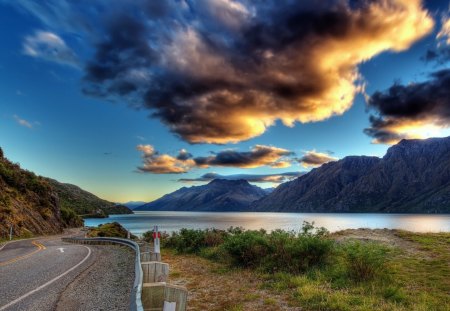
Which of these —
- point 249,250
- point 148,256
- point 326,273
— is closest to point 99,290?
point 148,256

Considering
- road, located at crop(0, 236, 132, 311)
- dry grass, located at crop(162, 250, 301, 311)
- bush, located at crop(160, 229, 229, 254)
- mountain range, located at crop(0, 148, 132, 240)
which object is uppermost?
mountain range, located at crop(0, 148, 132, 240)

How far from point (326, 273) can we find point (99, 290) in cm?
789

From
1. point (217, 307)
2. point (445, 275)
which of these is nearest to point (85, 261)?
point (217, 307)

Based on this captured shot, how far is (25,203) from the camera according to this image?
54656 mm

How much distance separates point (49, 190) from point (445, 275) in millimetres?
71918

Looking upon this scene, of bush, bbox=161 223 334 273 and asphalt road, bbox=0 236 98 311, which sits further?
bush, bbox=161 223 334 273

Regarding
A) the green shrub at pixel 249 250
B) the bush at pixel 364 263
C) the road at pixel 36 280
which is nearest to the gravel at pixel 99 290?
the road at pixel 36 280

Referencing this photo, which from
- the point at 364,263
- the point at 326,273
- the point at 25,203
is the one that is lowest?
the point at 326,273

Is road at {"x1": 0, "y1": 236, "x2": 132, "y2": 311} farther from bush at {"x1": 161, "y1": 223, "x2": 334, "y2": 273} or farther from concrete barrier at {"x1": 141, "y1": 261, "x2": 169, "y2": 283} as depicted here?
bush at {"x1": 161, "y1": 223, "x2": 334, "y2": 273}

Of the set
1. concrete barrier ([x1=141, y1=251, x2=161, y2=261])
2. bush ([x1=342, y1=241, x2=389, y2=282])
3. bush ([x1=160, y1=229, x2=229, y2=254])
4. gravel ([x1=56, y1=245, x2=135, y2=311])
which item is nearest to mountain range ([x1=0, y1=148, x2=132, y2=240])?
bush ([x1=160, y1=229, x2=229, y2=254])

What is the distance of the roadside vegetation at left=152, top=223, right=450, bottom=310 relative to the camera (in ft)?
28.7

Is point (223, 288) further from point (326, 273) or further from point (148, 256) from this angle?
point (326, 273)

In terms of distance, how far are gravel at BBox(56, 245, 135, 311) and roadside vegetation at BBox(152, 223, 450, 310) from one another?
206 centimetres

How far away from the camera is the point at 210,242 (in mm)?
20688
